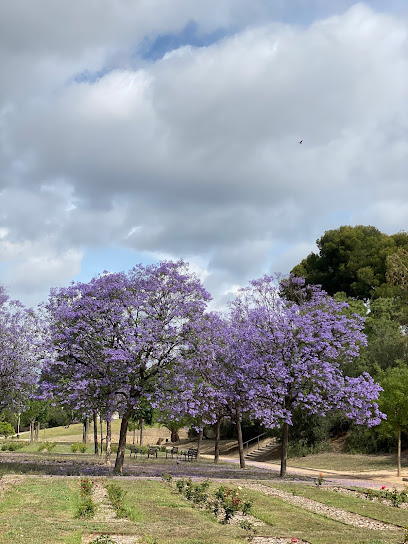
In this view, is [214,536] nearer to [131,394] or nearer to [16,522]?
[16,522]

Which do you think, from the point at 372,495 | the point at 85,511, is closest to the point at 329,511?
the point at 372,495

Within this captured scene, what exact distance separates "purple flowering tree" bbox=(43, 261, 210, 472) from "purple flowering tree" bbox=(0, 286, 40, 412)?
521 centimetres

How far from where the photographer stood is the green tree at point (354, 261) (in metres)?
52.5

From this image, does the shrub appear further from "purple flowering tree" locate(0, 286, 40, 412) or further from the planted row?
"purple flowering tree" locate(0, 286, 40, 412)

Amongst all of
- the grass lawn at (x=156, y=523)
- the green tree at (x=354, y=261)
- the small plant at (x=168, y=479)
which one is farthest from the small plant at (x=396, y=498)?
the green tree at (x=354, y=261)

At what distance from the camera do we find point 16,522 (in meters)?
11.2

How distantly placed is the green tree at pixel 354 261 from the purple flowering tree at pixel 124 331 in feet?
104

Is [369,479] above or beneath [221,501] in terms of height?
beneath

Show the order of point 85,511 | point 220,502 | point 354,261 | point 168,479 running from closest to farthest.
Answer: point 85,511 < point 220,502 < point 168,479 < point 354,261

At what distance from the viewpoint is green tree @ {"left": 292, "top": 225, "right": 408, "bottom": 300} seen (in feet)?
172

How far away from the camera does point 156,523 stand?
39.2 ft

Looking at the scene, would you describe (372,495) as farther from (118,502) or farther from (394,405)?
(118,502)

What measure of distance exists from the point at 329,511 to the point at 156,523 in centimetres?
547

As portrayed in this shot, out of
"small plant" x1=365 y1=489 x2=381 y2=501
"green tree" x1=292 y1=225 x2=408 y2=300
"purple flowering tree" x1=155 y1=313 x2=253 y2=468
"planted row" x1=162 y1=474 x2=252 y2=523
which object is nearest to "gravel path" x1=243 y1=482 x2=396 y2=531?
"planted row" x1=162 y1=474 x2=252 y2=523
